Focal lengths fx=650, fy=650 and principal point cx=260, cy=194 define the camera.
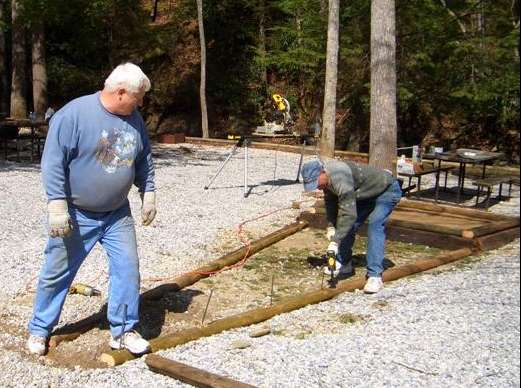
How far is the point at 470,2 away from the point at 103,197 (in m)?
2.48

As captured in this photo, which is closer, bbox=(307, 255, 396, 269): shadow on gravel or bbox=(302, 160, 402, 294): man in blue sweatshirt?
bbox=(302, 160, 402, 294): man in blue sweatshirt

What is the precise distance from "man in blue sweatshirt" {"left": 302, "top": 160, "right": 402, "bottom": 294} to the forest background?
782 centimetres

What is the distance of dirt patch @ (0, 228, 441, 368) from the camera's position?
4.23 meters

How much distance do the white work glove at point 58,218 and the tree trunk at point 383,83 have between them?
27.5 ft

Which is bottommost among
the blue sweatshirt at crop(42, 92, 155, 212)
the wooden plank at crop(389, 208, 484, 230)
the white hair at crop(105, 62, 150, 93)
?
the wooden plank at crop(389, 208, 484, 230)

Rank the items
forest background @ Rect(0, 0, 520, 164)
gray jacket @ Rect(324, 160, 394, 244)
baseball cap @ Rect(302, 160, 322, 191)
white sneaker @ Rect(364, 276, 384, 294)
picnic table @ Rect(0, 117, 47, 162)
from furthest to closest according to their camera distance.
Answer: forest background @ Rect(0, 0, 520, 164), picnic table @ Rect(0, 117, 47, 162), white sneaker @ Rect(364, 276, 384, 294), gray jacket @ Rect(324, 160, 394, 244), baseball cap @ Rect(302, 160, 322, 191)

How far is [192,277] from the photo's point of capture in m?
5.62

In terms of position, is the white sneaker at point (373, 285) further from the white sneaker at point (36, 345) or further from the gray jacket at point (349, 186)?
the white sneaker at point (36, 345)

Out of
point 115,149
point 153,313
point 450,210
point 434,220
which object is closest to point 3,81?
point 450,210

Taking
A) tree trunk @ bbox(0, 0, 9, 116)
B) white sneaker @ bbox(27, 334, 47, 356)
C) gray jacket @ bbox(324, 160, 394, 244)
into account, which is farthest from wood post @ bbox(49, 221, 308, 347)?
tree trunk @ bbox(0, 0, 9, 116)

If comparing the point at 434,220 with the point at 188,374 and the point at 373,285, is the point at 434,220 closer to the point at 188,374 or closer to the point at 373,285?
the point at 373,285

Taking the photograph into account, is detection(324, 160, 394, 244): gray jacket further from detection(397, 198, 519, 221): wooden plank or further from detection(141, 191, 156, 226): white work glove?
detection(397, 198, 519, 221): wooden plank

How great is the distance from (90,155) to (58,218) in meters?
0.39

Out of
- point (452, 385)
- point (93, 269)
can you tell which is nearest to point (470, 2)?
point (452, 385)
